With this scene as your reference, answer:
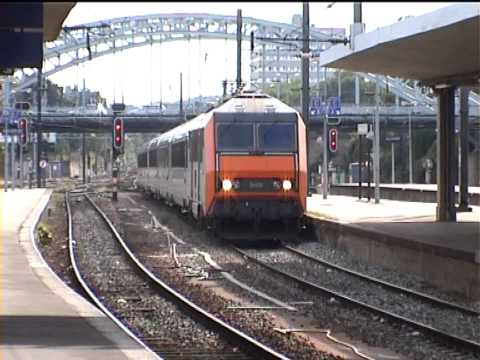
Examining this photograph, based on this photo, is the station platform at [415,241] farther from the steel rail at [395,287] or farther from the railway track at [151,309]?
the railway track at [151,309]

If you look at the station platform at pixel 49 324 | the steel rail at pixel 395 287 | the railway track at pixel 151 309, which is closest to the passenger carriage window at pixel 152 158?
the railway track at pixel 151 309

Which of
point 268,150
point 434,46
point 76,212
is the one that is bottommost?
point 76,212

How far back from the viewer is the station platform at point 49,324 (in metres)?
8.62

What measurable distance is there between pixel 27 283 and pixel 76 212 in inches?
909

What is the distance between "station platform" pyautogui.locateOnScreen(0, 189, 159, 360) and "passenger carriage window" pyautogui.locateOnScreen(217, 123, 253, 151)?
613cm

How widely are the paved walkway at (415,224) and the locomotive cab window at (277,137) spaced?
2227 millimetres

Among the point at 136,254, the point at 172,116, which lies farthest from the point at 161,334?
the point at 172,116

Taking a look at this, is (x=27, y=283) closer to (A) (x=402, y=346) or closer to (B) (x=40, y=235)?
(A) (x=402, y=346)

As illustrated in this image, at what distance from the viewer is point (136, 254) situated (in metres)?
20.8

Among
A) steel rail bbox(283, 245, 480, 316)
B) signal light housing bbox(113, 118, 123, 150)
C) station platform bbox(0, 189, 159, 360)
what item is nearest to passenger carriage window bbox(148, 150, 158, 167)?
signal light housing bbox(113, 118, 123, 150)

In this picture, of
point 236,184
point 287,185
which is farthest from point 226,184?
point 287,185

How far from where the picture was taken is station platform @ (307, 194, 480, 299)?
47.8 ft

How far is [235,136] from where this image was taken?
21.9 metres

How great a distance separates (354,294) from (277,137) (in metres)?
7.93
